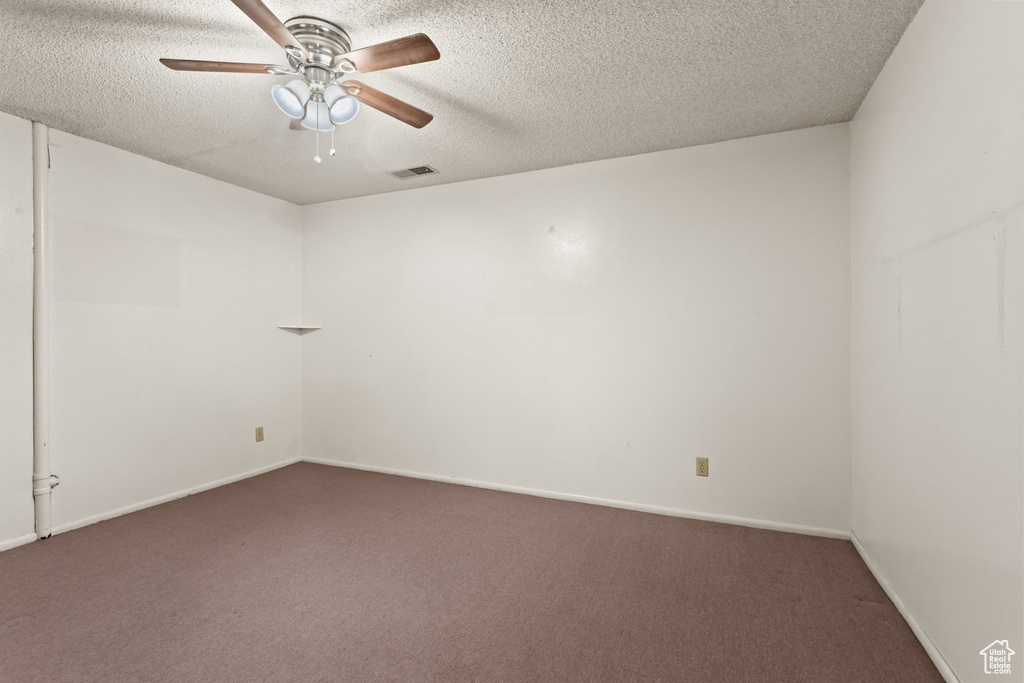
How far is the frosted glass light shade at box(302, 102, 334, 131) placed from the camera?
2252 mm

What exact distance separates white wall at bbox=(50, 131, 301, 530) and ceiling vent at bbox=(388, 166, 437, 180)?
1318 millimetres

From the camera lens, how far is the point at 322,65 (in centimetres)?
185

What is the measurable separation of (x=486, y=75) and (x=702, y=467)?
8.16ft

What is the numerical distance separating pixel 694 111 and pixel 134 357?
3.70 meters

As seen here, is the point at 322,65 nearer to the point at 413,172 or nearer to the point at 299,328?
the point at 413,172

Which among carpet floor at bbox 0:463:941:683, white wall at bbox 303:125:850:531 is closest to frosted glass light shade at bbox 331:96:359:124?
white wall at bbox 303:125:850:531

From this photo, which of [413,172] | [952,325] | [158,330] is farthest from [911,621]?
[158,330]

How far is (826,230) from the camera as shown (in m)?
2.68

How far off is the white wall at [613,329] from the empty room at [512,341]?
0.02 metres

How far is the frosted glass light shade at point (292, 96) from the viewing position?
6.73 feet

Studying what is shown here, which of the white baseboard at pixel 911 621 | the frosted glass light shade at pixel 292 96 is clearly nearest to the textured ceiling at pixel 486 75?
the frosted glass light shade at pixel 292 96

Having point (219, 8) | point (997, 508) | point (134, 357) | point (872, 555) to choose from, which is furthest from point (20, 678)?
point (872, 555)

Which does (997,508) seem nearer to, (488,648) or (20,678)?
(488,648)

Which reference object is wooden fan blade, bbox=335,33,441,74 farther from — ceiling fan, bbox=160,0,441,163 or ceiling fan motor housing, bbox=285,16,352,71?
ceiling fan motor housing, bbox=285,16,352,71
